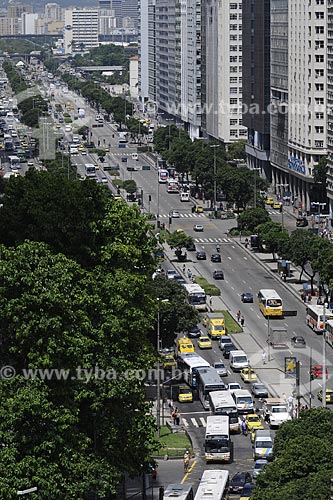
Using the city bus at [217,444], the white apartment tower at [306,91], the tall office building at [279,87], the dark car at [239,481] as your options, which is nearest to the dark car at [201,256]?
the white apartment tower at [306,91]

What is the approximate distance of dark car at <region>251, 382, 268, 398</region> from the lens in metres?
81.2

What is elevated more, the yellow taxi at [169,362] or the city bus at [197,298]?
the city bus at [197,298]

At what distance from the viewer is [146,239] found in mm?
72438

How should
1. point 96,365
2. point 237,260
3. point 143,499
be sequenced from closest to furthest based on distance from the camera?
point 96,365 → point 143,499 → point 237,260

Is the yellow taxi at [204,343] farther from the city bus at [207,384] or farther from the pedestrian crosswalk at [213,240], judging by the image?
the pedestrian crosswalk at [213,240]

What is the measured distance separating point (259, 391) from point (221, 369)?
599 cm

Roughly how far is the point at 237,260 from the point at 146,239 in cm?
5398

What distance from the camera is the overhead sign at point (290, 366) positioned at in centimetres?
8547

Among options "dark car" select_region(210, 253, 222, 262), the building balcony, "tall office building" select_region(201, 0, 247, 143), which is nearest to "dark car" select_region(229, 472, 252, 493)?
"dark car" select_region(210, 253, 222, 262)

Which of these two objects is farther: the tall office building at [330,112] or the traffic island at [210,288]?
the tall office building at [330,112]

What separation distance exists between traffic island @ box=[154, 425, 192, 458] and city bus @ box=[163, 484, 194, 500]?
24.9 ft

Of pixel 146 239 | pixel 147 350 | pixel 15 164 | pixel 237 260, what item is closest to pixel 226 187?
pixel 237 260

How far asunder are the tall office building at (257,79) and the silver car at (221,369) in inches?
3345

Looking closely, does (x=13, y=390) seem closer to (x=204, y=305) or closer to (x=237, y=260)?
(x=204, y=305)
